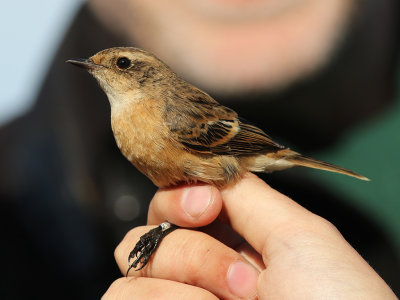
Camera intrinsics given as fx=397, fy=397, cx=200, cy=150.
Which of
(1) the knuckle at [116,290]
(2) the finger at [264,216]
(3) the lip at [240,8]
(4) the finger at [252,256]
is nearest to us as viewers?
(2) the finger at [264,216]

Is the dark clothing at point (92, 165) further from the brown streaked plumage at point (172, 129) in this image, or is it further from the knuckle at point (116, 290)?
the knuckle at point (116, 290)

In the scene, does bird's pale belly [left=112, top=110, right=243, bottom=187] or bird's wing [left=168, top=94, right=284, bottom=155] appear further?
bird's wing [left=168, top=94, right=284, bottom=155]

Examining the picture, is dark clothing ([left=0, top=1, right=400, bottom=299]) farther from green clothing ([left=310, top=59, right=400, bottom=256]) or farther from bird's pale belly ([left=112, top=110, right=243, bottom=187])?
bird's pale belly ([left=112, top=110, right=243, bottom=187])

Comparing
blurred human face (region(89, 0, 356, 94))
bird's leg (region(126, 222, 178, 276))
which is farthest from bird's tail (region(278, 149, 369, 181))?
blurred human face (region(89, 0, 356, 94))

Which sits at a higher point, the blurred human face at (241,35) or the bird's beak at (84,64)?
the blurred human face at (241,35)

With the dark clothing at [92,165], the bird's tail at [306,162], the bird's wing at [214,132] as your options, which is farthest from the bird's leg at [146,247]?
the dark clothing at [92,165]

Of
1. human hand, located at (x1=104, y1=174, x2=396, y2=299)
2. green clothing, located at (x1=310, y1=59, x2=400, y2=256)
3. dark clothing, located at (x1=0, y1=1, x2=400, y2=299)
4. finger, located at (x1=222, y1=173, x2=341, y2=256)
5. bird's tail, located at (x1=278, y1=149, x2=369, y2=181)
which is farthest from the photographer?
dark clothing, located at (x1=0, y1=1, x2=400, y2=299)

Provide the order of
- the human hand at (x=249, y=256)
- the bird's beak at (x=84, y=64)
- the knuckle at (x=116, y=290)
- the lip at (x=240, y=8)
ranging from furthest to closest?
the lip at (x=240, y=8)
the bird's beak at (x=84, y=64)
the knuckle at (x=116, y=290)
the human hand at (x=249, y=256)
